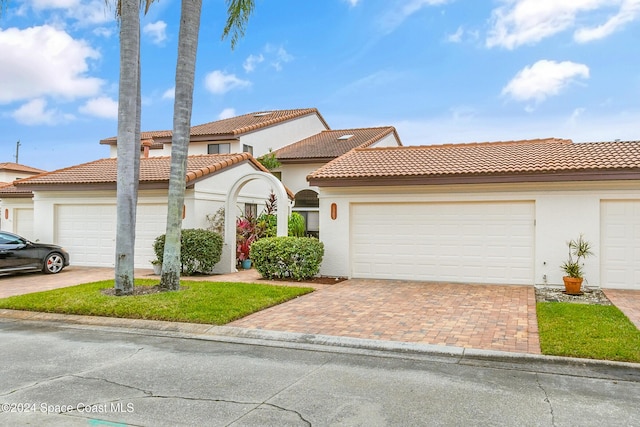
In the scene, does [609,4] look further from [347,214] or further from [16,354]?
[16,354]

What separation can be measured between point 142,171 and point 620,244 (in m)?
14.5

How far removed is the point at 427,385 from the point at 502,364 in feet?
4.70

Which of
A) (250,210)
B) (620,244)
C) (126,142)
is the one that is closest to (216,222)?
(250,210)

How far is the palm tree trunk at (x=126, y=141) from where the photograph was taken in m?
10.1

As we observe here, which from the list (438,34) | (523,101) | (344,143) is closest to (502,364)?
(438,34)

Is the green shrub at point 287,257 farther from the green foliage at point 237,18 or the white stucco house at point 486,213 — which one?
the green foliage at point 237,18

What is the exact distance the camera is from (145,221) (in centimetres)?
1628

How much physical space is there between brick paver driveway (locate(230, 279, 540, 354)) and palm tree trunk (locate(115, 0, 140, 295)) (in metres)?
3.35

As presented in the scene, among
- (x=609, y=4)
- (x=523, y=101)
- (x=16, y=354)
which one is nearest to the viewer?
(x=16, y=354)

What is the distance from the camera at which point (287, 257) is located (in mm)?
13328

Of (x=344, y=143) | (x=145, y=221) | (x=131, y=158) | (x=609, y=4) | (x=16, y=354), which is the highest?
(x=609, y=4)

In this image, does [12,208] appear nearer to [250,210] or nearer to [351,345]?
[250,210]

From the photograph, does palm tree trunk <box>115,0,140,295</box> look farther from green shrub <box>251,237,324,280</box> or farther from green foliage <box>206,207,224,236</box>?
green foliage <box>206,207,224,236</box>

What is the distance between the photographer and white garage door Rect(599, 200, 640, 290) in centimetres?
1184
